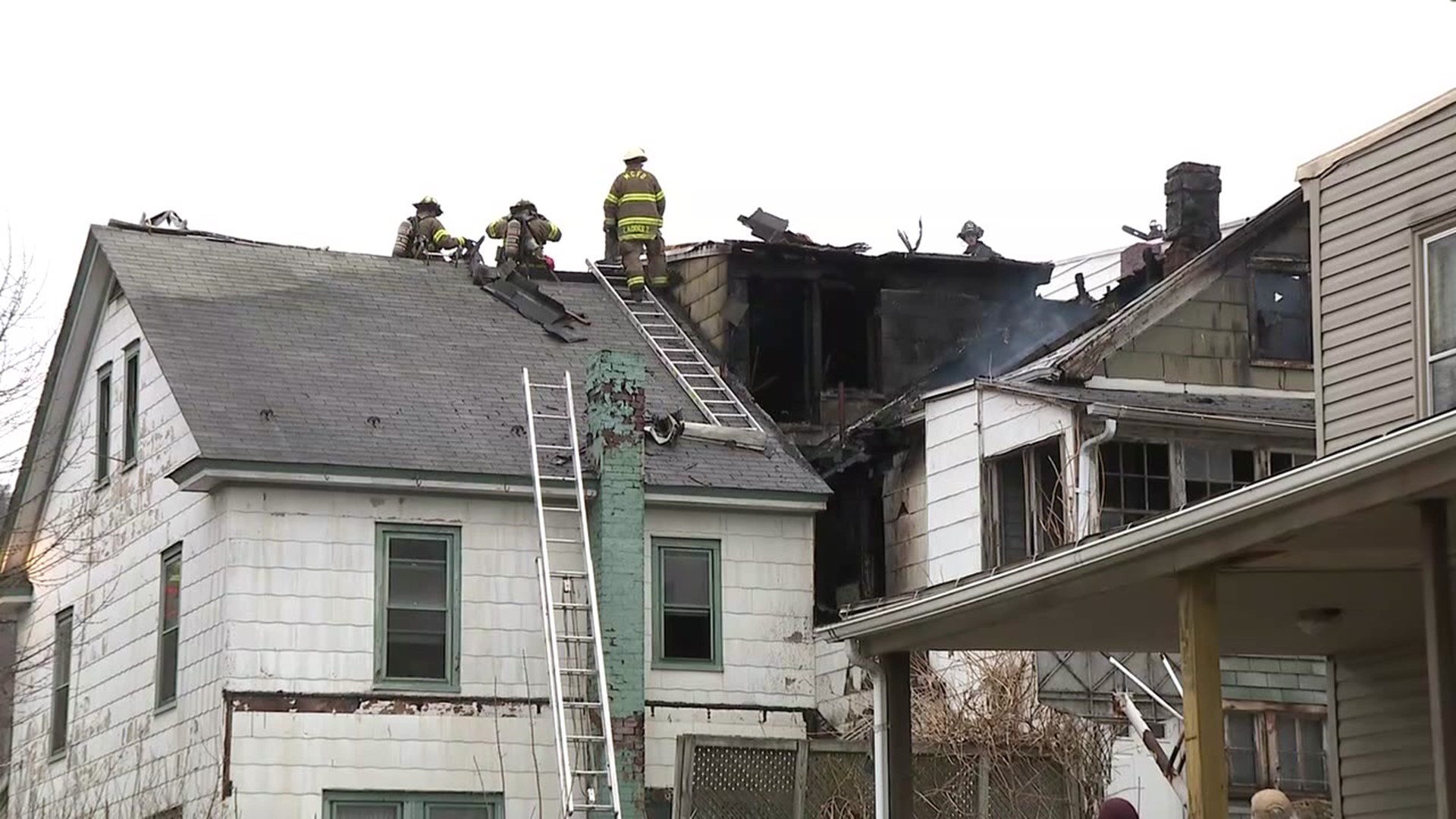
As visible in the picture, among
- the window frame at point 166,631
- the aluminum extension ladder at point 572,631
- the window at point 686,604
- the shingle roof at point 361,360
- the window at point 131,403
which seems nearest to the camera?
the aluminum extension ladder at point 572,631

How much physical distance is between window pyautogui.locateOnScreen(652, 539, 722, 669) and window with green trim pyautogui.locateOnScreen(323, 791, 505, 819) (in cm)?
237

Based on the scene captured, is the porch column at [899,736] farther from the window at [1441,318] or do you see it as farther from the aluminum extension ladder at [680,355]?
the aluminum extension ladder at [680,355]

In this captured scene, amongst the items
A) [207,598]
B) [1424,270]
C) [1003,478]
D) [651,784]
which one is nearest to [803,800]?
[651,784]

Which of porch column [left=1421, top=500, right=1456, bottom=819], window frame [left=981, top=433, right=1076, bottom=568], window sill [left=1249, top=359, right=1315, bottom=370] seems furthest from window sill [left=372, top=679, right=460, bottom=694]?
porch column [left=1421, top=500, right=1456, bottom=819]

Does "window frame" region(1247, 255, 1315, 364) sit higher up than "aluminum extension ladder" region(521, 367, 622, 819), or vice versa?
"window frame" region(1247, 255, 1315, 364)

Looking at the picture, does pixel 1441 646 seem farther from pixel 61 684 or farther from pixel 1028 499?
pixel 61 684

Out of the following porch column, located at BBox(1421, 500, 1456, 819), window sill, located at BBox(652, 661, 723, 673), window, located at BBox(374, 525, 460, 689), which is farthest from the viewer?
window sill, located at BBox(652, 661, 723, 673)

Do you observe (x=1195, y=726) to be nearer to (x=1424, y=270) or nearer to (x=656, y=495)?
(x=1424, y=270)

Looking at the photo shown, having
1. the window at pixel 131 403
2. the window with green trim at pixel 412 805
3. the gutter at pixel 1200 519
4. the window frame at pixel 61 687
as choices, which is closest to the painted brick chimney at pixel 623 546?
the window with green trim at pixel 412 805

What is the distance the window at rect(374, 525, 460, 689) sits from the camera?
75.8 feet

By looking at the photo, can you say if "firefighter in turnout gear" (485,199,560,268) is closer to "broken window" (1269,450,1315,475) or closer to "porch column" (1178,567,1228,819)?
"broken window" (1269,450,1315,475)

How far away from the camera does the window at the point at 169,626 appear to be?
24031mm

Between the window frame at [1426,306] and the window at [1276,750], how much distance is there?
322 inches

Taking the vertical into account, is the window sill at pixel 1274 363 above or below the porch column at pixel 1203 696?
above
